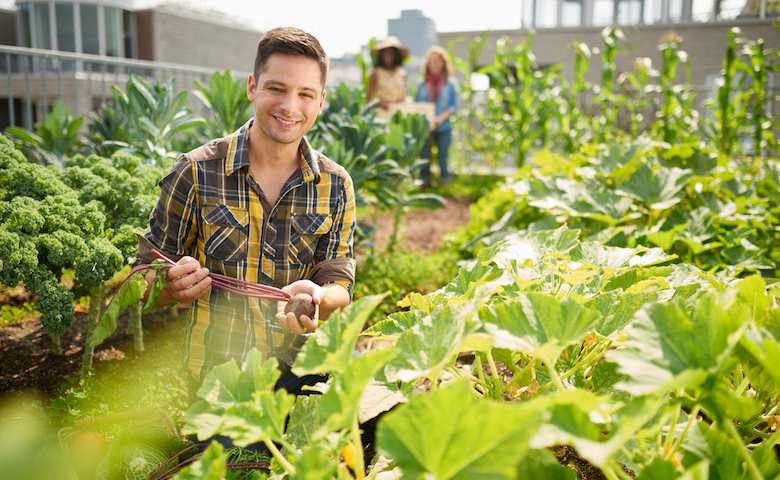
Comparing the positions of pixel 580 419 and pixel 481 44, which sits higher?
pixel 481 44

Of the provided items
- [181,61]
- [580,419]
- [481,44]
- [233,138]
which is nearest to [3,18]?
[181,61]

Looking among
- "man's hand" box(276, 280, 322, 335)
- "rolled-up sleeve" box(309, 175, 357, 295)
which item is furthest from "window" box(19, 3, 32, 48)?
"man's hand" box(276, 280, 322, 335)

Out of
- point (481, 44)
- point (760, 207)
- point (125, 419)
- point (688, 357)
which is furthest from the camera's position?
point (481, 44)

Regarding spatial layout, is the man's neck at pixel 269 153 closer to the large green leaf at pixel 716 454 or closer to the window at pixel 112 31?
the large green leaf at pixel 716 454

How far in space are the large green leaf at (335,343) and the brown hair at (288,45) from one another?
949 millimetres

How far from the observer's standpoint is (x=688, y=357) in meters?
0.73

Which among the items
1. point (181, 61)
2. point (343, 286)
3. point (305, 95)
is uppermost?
point (181, 61)

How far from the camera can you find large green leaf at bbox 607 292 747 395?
701 millimetres

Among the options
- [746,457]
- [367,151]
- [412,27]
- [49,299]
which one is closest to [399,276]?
[367,151]

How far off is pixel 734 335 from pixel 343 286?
1088 millimetres

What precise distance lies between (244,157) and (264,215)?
183 mm

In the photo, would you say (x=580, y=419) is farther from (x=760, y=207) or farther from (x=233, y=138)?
(x=760, y=207)

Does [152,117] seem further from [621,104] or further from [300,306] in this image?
[621,104]

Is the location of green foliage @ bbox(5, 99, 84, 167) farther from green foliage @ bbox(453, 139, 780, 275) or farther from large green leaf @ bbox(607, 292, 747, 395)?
large green leaf @ bbox(607, 292, 747, 395)
